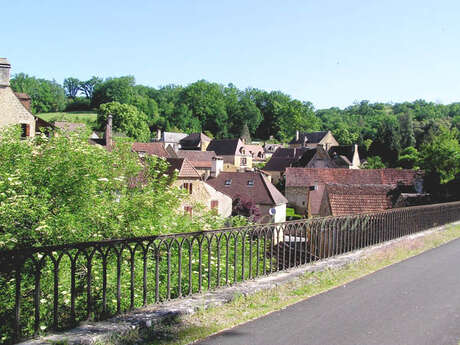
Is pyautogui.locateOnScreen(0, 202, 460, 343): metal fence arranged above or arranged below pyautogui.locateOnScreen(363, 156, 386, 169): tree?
below

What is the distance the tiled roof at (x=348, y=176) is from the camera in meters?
47.4

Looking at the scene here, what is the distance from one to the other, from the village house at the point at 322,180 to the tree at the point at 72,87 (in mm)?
122193

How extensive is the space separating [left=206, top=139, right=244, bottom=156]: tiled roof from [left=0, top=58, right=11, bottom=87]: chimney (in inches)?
2979

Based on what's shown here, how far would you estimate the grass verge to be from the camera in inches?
201

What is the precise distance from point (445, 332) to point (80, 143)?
9.62m

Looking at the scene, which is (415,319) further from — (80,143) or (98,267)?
(80,143)

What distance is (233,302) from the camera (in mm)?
6184

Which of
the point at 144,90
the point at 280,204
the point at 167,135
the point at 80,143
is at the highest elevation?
the point at 144,90

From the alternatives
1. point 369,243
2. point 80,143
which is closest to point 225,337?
point 369,243

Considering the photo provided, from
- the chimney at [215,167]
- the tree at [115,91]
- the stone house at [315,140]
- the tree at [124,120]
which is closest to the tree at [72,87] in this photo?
the tree at [115,91]

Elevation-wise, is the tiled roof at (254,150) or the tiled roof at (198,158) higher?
the tiled roof at (254,150)

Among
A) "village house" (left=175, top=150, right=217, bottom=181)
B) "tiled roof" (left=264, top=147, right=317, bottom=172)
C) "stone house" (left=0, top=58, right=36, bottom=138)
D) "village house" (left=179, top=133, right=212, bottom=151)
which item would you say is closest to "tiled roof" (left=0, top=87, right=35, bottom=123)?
"stone house" (left=0, top=58, right=36, bottom=138)

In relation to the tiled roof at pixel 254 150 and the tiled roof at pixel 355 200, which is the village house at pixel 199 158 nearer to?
the tiled roof at pixel 254 150

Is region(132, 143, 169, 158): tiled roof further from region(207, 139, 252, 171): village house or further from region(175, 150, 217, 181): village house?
region(207, 139, 252, 171): village house
